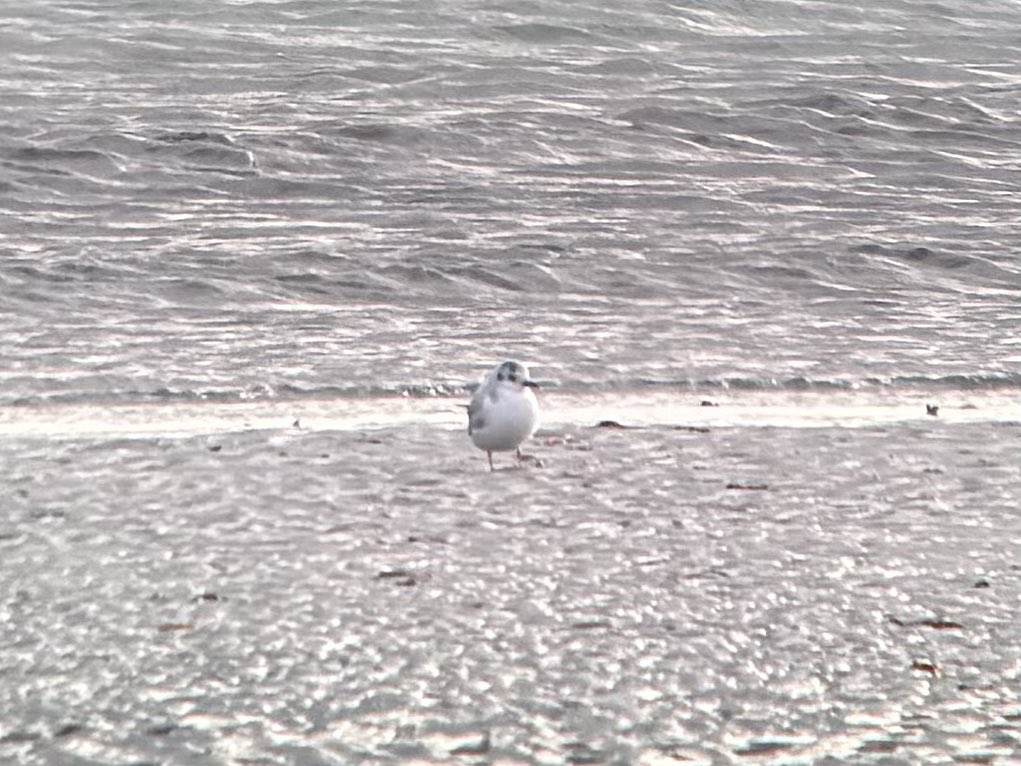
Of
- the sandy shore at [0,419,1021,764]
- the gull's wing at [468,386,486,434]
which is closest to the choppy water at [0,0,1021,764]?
the sandy shore at [0,419,1021,764]

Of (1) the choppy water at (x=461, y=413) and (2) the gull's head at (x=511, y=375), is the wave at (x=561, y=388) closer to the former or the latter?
(1) the choppy water at (x=461, y=413)

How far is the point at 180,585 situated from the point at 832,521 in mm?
1377

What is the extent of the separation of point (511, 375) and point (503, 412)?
57cm

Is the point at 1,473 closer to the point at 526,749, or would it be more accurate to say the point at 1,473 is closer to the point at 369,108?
the point at 526,749

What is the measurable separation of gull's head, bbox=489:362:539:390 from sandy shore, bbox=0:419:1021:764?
180mm

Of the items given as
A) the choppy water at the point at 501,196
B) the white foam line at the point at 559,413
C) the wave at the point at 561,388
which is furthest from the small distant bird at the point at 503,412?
the choppy water at the point at 501,196

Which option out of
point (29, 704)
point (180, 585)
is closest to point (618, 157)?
point (180, 585)

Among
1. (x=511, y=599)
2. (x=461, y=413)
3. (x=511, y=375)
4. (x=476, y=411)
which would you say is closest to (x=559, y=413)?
(x=461, y=413)

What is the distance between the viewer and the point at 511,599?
367cm

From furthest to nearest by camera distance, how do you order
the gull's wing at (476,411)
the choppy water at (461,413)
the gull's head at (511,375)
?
the gull's head at (511,375) → the gull's wing at (476,411) → the choppy water at (461,413)

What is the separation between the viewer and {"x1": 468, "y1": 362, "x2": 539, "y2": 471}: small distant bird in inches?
181

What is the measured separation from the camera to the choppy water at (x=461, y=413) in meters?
3.18

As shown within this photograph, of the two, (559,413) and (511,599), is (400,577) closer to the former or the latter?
(511,599)

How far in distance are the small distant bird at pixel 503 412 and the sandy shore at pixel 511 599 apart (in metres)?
0.07
